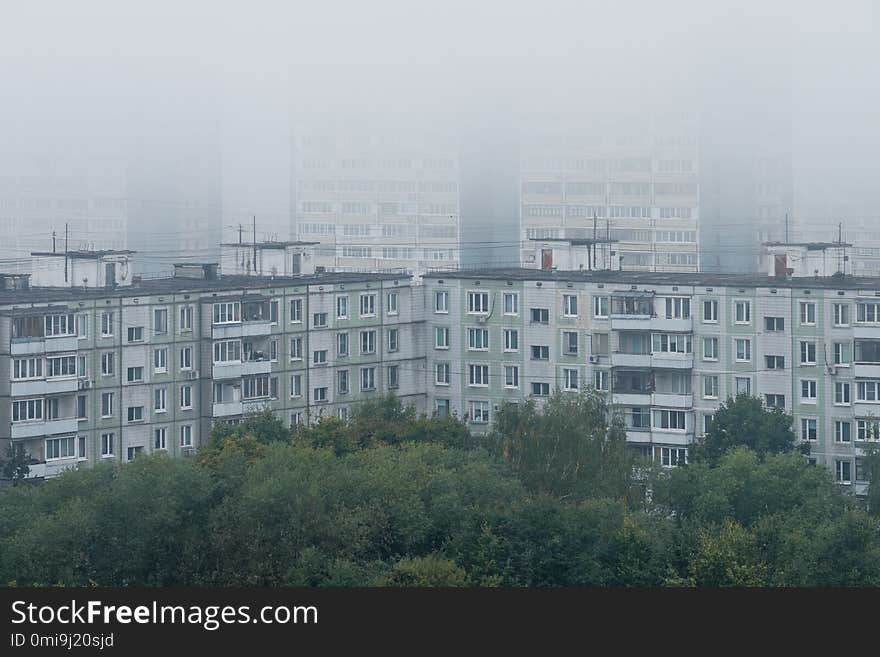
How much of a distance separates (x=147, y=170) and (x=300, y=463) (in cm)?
4150

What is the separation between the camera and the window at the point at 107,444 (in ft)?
73.2

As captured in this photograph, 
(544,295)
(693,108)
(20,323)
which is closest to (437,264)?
(693,108)

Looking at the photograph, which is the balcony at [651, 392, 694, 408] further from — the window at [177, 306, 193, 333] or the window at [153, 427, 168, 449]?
the window at [153, 427, 168, 449]

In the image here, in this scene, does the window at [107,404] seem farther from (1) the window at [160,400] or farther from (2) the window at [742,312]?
(2) the window at [742,312]

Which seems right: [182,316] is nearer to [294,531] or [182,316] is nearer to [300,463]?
[300,463]

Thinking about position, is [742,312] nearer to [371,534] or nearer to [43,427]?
[43,427]

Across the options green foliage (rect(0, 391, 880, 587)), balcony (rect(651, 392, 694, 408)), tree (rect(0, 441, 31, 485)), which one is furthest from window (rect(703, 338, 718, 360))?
tree (rect(0, 441, 31, 485))

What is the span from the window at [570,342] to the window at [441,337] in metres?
1.64

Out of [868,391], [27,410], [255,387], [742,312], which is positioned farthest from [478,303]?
[27,410]

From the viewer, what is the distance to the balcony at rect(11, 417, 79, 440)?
69.7ft

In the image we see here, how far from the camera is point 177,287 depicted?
23.8m

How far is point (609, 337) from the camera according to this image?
81.7ft

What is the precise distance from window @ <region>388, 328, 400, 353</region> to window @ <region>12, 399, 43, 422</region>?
18.1 ft

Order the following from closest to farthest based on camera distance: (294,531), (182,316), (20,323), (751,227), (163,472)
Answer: (294,531), (163,472), (20,323), (182,316), (751,227)
